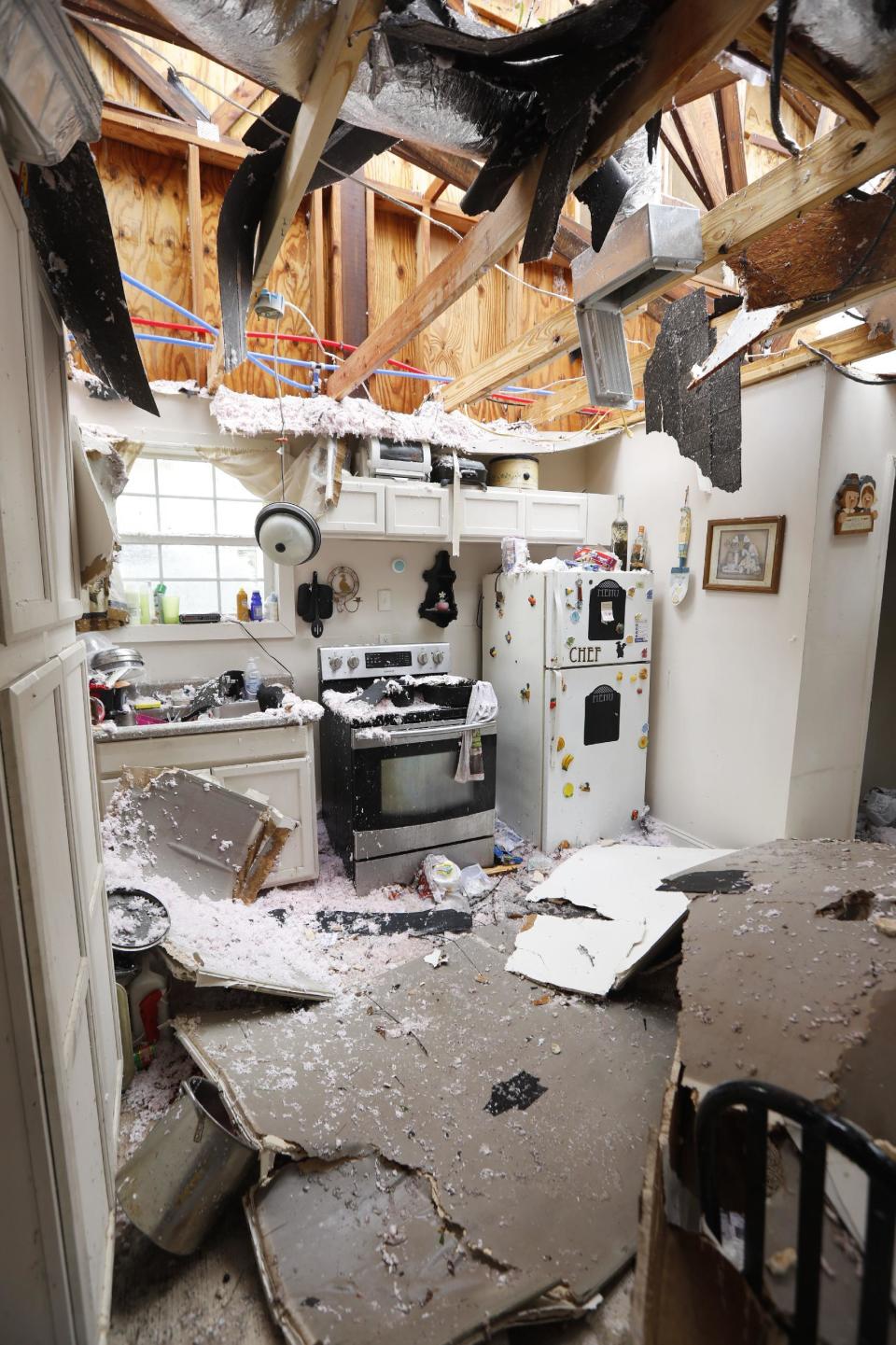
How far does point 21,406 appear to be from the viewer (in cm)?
101

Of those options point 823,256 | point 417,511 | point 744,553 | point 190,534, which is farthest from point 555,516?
point 190,534

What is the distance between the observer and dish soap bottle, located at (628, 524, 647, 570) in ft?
12.5

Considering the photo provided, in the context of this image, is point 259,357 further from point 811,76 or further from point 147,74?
point 811,76

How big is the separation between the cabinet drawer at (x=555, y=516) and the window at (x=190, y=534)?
160cm

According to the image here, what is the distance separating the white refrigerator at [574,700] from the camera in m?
3.40

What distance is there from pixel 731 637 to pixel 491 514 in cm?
152

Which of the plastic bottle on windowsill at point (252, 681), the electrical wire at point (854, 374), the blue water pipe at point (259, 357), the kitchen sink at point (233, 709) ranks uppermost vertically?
the blue water pipe at point (259, 357)

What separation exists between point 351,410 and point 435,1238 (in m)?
3.25

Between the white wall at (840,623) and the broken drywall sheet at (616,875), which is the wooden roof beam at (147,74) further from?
the broken drywall sheet at (616,875)

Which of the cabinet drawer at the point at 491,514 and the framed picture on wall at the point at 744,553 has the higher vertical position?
the cabinet drawer at the point at 491,514

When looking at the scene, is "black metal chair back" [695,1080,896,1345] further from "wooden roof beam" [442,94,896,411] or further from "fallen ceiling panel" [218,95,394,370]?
"fallen ceiling panel" [218,95,394,370]

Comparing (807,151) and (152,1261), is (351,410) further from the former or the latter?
(152,1261)

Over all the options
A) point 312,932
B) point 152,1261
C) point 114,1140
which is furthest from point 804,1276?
point 312,932

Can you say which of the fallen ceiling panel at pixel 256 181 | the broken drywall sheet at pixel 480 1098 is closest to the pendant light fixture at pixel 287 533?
the fallen ceiling panel at pixel 256 181
